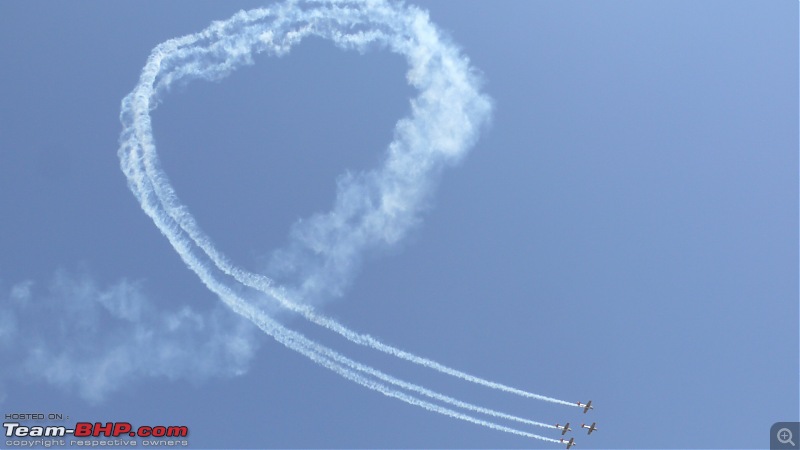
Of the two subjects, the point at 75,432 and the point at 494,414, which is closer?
the point at 75,432

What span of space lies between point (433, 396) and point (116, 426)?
2545 centimetres

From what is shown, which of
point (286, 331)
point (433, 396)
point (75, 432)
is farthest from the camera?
point (433, 396)

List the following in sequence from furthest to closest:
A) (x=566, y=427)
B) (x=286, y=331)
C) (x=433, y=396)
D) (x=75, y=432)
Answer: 1. (x=566, y=427)
2. (x=433, y=396)
3. (x=286, y=331)
4. (x=75, y=432)

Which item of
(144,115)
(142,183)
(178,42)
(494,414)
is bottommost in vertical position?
(494,414)

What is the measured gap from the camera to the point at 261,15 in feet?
190

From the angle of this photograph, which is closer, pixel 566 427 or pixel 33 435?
pixel 33 435

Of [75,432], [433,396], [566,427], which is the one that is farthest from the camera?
[566,427]

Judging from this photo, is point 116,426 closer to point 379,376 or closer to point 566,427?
point 379,376

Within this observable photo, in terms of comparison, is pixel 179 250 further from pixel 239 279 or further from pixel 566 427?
pixel 566 427

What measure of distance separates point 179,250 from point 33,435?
1764 centimetres

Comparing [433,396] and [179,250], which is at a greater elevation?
[179,250]

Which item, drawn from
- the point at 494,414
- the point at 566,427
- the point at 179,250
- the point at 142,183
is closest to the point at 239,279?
the point at 179,250

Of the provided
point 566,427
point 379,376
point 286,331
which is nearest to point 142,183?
point 286,331

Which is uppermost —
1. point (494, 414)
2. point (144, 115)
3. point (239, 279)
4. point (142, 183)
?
point (144, 115)
